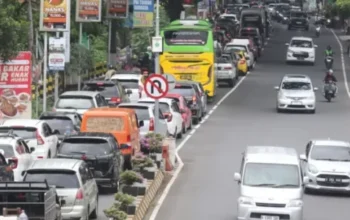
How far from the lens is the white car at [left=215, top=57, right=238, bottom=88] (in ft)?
218

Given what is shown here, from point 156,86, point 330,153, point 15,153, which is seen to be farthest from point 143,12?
point 15,153

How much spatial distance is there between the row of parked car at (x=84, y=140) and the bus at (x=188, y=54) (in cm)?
771

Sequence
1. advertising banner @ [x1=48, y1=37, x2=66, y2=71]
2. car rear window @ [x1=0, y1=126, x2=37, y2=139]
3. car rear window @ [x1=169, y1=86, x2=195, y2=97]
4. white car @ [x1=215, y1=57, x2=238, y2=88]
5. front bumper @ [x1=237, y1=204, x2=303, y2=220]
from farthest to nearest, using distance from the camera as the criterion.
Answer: white car @ [x1=215, y1=57, x2=238, y2=88]
car rear window @ [x1=169, y1=86, x2=195, y2=97]
advertising banner @ [x1=48, y1=37, x2=66, y2=71]
car rear window @ [x1=0, y1=126, x2=37, y2=139]
front bumper @ [x1=237, y1=204, x2=303, y2=220]

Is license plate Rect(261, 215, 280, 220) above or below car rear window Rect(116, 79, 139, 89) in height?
above

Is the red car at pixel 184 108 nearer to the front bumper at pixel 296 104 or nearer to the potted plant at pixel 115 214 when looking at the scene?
the front bumper at pixel 296 104

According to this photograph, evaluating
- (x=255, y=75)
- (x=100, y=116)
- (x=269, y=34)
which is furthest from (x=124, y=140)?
(x=269, y=34)

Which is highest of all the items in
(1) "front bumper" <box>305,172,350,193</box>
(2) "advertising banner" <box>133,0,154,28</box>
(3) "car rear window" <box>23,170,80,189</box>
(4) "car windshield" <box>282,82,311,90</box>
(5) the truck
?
(2) "advertising banner" <box>133,0,154,28</box>

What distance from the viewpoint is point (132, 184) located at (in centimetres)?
2917

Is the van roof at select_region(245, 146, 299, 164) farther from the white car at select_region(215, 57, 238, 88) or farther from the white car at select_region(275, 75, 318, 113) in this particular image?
the white car at select_region(215, 57, 238, 88)

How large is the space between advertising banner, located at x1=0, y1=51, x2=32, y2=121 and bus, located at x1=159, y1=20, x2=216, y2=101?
54.8ft

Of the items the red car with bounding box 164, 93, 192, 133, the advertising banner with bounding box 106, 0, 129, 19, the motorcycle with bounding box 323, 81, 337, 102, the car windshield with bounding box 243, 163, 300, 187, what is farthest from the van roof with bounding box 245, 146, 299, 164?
the motorcycle with bounding box 323, 81, 337, 102

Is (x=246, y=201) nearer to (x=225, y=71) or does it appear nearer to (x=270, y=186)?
(x=270, y=186)

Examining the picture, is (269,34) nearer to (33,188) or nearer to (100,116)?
(100,116)

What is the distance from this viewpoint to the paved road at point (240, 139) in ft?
95.7
